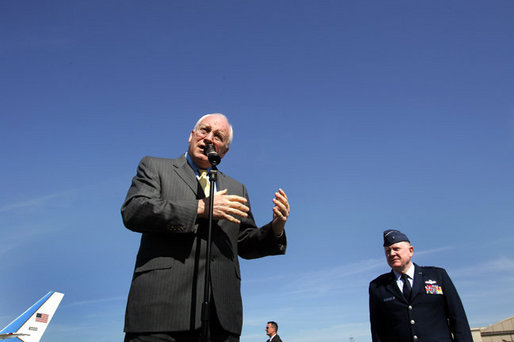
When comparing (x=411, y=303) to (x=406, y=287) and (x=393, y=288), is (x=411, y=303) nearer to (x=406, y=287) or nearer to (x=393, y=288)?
(x=406, y=287)

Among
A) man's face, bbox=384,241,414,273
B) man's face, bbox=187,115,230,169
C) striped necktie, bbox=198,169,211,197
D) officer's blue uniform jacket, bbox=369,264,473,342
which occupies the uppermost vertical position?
man's face, bbox=187,115,230,169

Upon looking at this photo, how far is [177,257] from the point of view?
2.41 metres

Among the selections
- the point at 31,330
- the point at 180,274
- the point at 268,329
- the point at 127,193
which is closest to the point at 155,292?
the point at 180,274

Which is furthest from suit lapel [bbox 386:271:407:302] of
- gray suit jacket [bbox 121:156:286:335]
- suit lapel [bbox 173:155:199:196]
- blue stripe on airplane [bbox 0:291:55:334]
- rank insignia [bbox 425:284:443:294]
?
blue stripe on airplane [bbox 0:291:55:334]

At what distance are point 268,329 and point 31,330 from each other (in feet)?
69.4

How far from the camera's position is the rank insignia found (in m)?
5.12

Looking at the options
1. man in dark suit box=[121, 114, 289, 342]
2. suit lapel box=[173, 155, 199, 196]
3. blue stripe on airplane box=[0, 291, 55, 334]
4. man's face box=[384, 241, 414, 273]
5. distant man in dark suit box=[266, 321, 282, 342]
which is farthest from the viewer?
blue stripe on airplane box=[0, 291, 55, 334]

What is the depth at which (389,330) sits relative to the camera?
5215 millimetres

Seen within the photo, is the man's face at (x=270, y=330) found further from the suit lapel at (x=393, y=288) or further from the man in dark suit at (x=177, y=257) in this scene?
the man in dark suit at (x=177, y=257)

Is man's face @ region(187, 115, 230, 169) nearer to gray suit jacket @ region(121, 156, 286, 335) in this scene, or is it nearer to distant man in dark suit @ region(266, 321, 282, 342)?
gray suit jacket @ region(121, 156, 286, 335)

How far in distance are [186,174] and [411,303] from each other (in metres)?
3.91

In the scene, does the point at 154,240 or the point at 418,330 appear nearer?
the point at 154,240

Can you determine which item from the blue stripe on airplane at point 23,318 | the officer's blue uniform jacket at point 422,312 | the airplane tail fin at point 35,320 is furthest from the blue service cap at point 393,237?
the blue stripe on airplane at point 23,318

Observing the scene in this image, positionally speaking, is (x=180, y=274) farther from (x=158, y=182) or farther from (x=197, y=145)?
(x=197, y=145)
